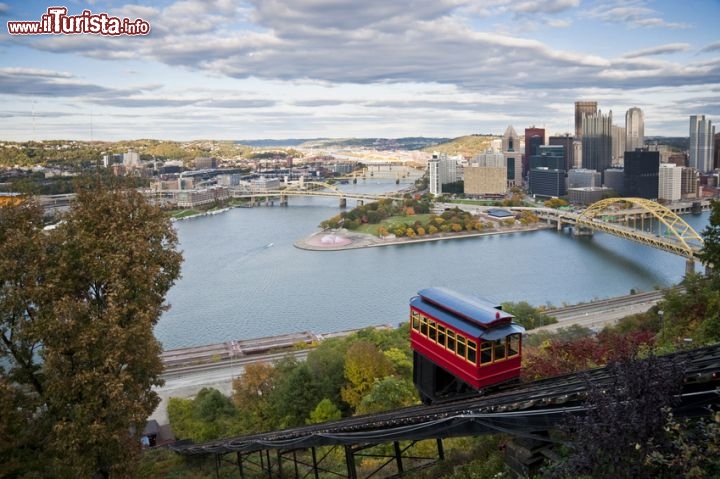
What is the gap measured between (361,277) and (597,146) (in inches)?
1597

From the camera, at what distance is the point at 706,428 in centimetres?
132

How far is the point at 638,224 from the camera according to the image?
97.7 ft

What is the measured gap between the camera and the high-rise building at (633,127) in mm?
57344

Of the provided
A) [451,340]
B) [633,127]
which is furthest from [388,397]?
[633,127]

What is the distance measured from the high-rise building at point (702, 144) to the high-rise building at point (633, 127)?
35.7 feet

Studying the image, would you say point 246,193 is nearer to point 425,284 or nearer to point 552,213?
point 552,213

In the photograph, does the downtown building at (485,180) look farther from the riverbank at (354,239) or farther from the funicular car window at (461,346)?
the funicular car window at (461,346)

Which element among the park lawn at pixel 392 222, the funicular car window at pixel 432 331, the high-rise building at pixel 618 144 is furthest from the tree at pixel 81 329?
the high-rise building at pixel 618 144

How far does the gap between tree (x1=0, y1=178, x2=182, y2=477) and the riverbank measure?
1802 cm

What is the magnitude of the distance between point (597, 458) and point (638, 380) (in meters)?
0.19

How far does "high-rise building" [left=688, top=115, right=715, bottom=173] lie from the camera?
45.4 meters

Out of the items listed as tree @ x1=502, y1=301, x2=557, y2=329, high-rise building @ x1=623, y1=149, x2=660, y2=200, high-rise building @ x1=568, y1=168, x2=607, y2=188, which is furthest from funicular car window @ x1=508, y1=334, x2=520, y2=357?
high-rise building @ x1=568, y1=168, x2=607, y2=188

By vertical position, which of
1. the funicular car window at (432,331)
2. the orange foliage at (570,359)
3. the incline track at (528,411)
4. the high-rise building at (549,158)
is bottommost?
the orange foliage at (570,359)

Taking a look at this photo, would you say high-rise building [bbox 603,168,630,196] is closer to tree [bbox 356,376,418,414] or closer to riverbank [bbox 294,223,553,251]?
riverbank [bbox 294,223,553,251]
